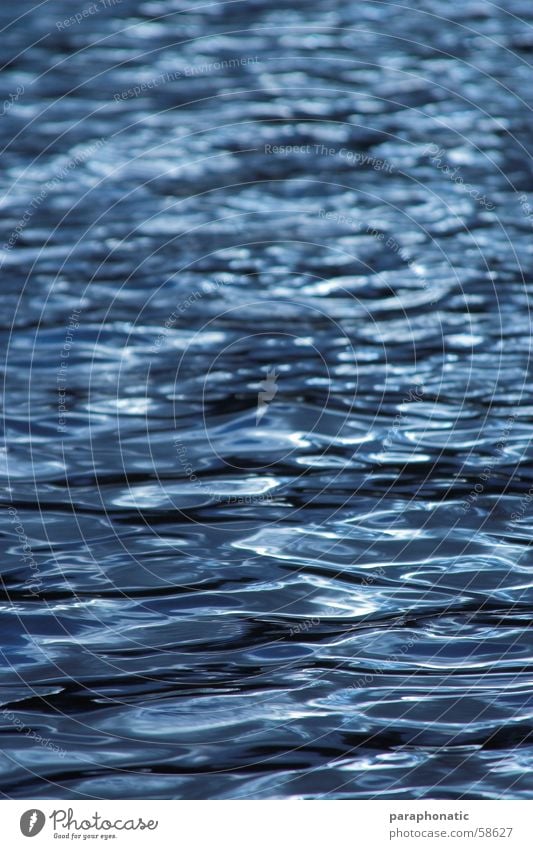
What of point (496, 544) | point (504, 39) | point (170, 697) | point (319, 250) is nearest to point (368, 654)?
point (170, 697)

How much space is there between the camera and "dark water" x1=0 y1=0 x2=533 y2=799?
2.30 metres

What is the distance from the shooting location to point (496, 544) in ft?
9.83

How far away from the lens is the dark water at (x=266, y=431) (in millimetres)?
2297

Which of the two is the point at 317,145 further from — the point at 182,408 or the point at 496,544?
the point at 496,544
